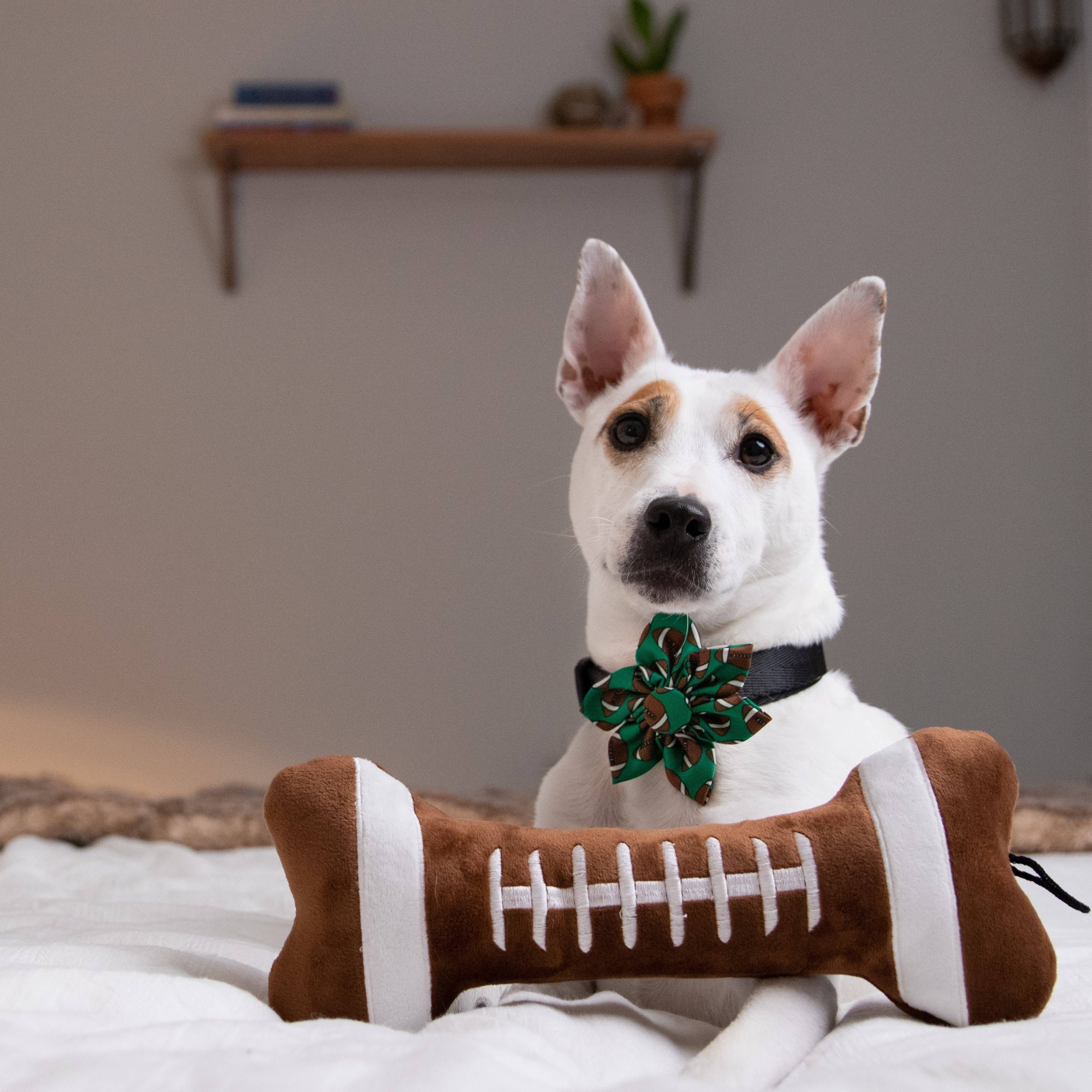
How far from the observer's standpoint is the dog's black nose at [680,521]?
0.94 m

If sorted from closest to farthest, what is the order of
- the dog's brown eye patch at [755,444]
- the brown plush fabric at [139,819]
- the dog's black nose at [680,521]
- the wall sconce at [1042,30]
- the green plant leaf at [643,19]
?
1. the dog's black nose at [680,521]
2. the dog's brown eye patch at [755,444]
3. the brown plush fabric at [139,819]
4. the green plant leaf at [643,19]
5. the wall sconce at [1042,30]

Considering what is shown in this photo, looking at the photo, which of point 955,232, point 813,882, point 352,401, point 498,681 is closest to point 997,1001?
point 813,882

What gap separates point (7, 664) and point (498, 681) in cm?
144

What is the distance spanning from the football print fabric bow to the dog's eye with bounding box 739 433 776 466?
21cm

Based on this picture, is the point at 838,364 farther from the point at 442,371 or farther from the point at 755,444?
the point at 442,371

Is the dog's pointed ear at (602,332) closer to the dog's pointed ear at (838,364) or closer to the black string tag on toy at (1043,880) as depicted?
the dog's pointed ear at (838,364)

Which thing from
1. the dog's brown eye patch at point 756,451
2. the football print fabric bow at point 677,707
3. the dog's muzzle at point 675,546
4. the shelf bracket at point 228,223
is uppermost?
the shelf bracket at point 228,223

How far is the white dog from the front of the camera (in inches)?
35.6

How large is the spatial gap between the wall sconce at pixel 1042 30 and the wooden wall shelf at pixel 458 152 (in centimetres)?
98

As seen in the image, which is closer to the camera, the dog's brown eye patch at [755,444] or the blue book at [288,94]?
Answer: the dog's brown eye patch at [755,444]

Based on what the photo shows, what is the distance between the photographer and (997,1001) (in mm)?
697

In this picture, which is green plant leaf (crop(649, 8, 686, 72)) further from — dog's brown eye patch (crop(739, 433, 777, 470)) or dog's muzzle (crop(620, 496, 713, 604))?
dog's muzzle (crop(620, 496, 713, 604))

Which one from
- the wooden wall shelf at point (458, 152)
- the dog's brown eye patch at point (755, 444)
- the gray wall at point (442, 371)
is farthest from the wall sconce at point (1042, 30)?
the dog's brown eye patch at point (755, 444)

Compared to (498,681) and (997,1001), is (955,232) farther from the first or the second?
(997,1001)
